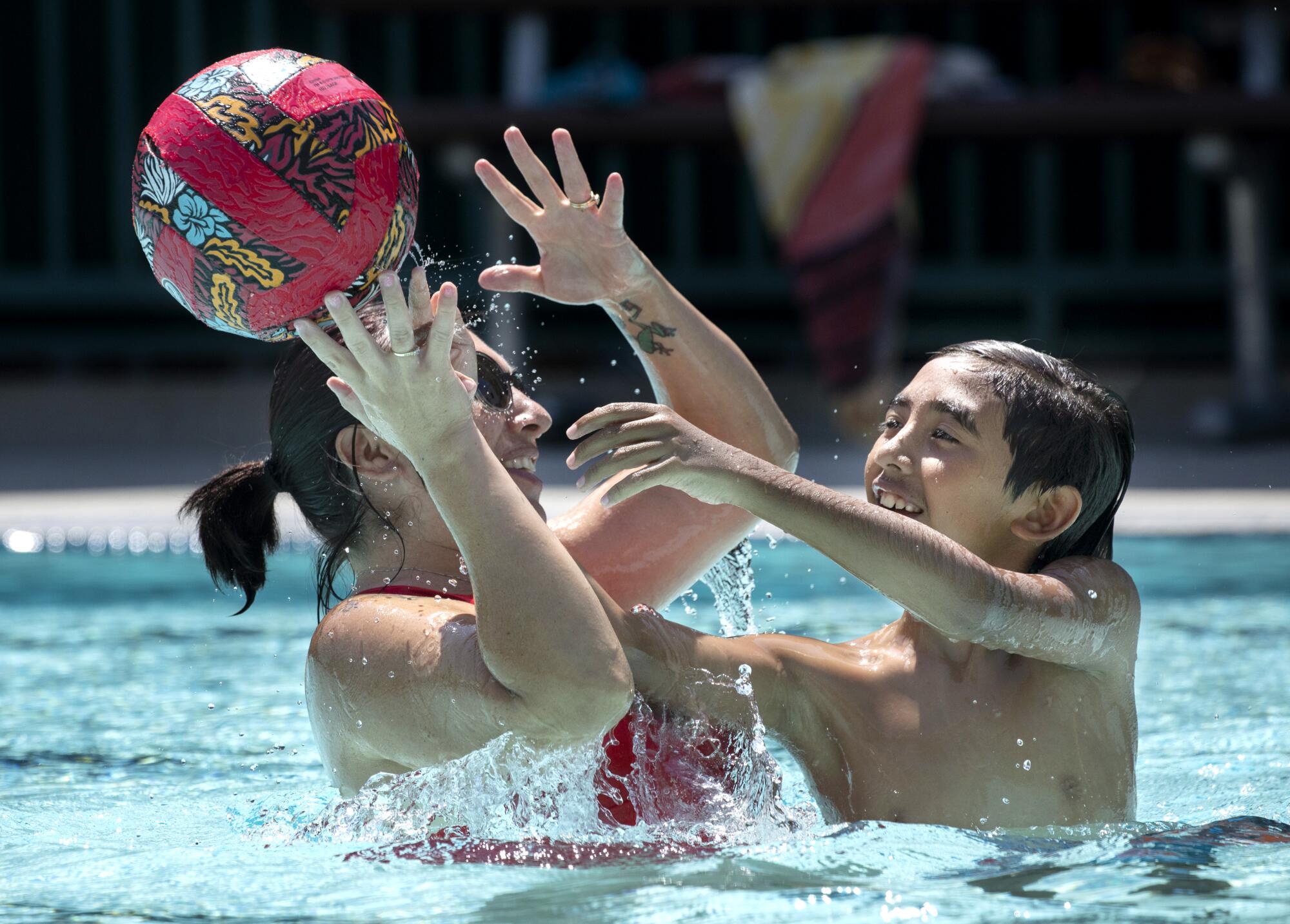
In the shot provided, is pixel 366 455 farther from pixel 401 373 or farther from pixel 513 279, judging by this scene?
pixel 401 373

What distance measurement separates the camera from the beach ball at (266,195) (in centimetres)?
236

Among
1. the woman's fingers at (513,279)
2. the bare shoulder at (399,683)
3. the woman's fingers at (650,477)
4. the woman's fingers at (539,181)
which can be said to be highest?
the woman's fingers at (539,181)

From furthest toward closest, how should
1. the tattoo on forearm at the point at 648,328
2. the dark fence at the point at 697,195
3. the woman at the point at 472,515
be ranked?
1. the dark fence at the point at 697,195
2. the tattoo on forearm at the point at 648,328
3. the woman at the point at 472,515

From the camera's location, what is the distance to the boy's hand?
221cm

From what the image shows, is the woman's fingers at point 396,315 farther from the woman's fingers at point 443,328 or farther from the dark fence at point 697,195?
the dark fence at point 697,195

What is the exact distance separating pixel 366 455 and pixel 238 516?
0.33m

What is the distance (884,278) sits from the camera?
1011 cm

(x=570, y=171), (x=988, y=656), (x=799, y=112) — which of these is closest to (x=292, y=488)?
(x=570, y=171)

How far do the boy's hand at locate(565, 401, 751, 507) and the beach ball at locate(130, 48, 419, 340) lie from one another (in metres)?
0.49

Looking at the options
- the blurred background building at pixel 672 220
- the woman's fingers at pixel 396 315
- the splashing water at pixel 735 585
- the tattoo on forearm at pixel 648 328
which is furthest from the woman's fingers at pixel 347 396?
the blurred background building at pixel 672 220

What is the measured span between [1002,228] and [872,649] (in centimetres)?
1032

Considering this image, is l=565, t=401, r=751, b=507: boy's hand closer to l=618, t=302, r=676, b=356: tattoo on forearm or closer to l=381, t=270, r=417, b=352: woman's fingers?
l=381, t=270, r=417, b=352: woman's fingers

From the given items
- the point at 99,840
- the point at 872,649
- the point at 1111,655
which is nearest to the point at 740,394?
the point at 872,649

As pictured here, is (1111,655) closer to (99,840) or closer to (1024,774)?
(1024,774)
